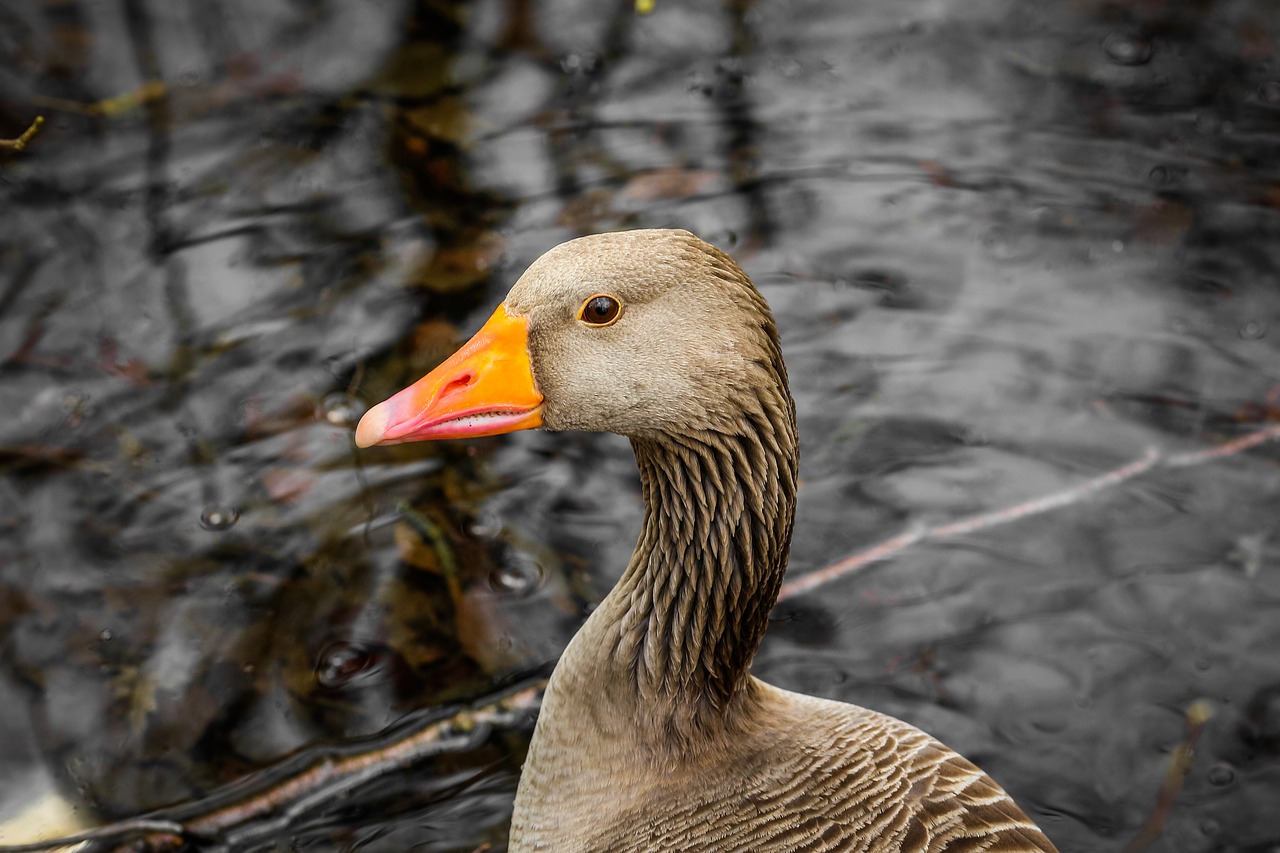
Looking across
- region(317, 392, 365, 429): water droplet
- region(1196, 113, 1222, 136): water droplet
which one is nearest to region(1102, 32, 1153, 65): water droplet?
region(1196, 113, 1222, 136): water droplet

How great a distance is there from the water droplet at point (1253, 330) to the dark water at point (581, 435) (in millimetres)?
35

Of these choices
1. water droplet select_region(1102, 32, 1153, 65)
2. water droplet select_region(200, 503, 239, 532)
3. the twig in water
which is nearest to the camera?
the twig in water

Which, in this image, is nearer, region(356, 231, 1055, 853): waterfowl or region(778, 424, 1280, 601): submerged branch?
region(356, 231, 1055, 853): waterfowl

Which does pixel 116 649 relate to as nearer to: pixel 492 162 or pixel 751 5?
pixel 492 162

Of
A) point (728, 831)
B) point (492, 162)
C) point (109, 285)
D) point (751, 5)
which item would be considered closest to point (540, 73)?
point (492, 162)

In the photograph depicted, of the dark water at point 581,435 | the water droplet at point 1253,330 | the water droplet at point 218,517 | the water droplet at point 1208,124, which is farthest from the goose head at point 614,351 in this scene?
the water droplet at point 1208,124

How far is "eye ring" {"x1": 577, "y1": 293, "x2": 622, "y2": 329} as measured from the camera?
3.09 m

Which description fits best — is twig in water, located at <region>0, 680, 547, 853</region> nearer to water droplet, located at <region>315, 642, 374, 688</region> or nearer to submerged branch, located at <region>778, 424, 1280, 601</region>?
water droplet, located at <region>315, 642, 374, 688</region>

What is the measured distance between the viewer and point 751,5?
7.75m

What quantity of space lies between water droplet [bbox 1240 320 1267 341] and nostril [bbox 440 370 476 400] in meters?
4.78

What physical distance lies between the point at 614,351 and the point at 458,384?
0.42 meters

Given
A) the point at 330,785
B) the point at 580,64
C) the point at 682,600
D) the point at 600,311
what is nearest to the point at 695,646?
the point at 682,600

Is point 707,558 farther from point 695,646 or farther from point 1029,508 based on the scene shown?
point 1029,508

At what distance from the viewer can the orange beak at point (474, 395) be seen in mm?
3047
